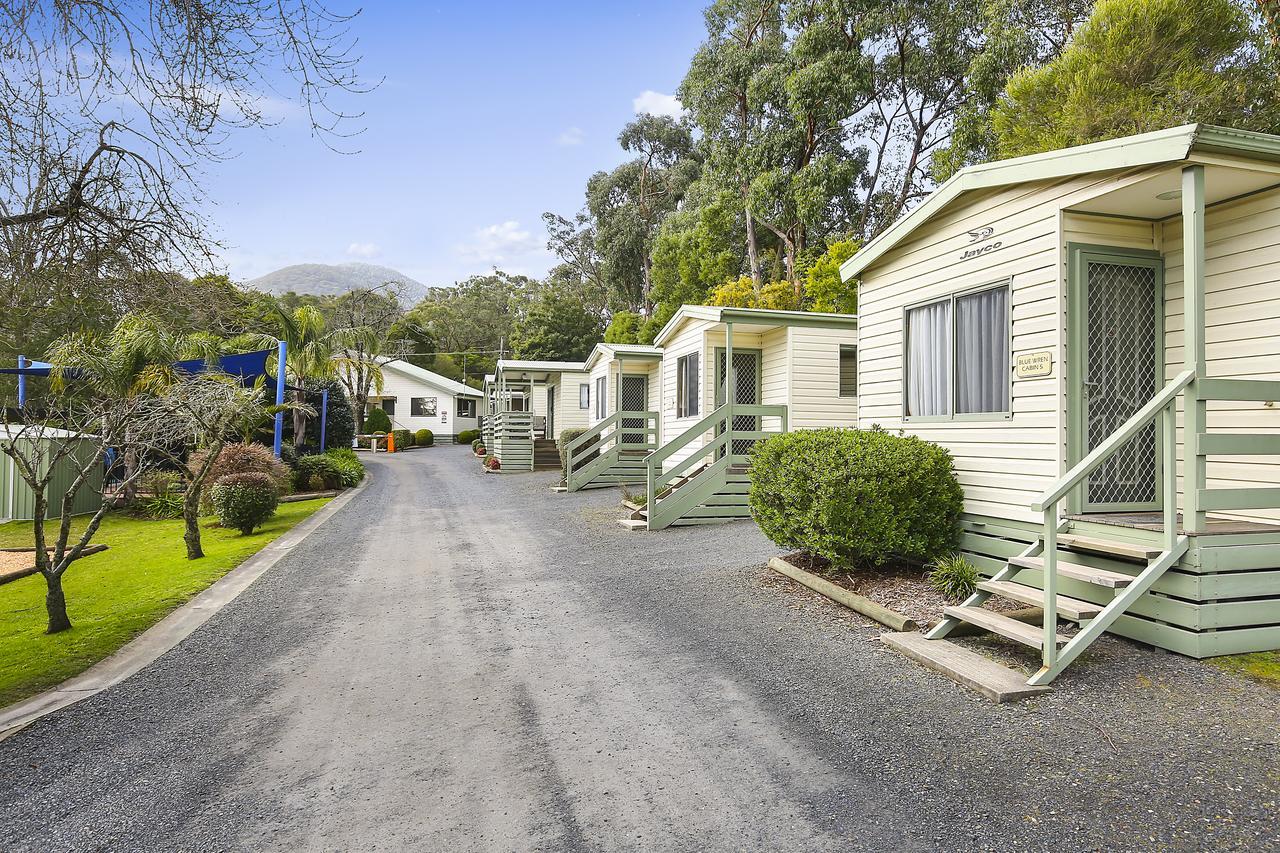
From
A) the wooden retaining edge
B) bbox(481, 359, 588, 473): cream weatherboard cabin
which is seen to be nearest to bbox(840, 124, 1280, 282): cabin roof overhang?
the wooden retaining edge

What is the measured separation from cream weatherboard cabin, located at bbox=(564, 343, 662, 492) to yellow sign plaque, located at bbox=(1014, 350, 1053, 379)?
402 inches

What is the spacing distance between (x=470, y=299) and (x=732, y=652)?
185ft

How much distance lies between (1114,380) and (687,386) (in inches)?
370

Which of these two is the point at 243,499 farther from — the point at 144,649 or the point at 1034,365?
the point at 1034,365

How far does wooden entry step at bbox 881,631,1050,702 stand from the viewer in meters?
4.09

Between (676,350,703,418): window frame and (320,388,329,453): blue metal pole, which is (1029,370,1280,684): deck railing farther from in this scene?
(320,388,329,453): blue metal pole

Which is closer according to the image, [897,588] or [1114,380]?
[1114,380]

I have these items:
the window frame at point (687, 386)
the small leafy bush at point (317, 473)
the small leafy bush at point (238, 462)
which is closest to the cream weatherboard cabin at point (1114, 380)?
the window frame at point (687, 386)

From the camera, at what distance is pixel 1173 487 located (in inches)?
172

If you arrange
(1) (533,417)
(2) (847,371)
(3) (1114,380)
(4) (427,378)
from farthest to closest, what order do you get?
(4) (427,378) < (1) (533,417) < (2) (847,371) < (3) (1114,380)

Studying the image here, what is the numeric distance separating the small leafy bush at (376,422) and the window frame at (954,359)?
3321 cm

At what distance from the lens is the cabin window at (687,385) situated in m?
14.2

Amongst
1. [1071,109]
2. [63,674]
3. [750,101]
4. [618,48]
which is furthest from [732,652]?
[750,101]

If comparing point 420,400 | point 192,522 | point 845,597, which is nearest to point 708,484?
point 845,597
